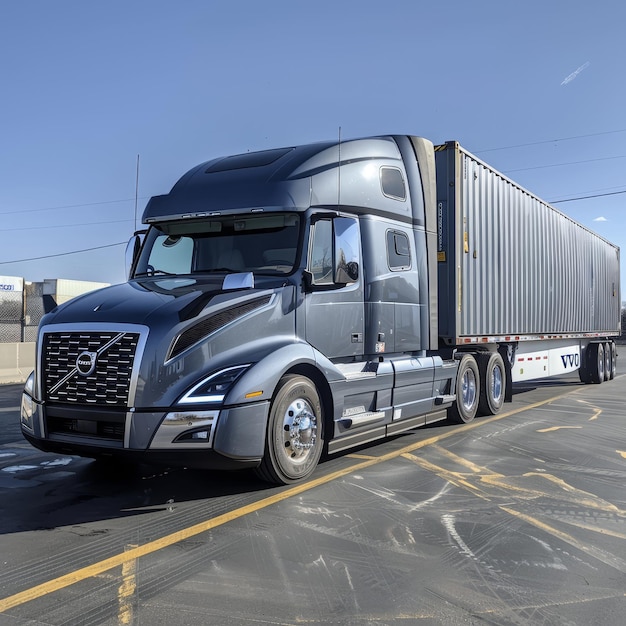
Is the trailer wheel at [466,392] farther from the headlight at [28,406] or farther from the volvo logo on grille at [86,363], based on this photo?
the headlight at [28,406]

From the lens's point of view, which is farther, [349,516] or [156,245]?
[156,245]

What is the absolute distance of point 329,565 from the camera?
384cm

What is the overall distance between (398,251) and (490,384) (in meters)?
3.92

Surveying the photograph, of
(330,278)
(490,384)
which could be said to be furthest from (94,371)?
(490,384)

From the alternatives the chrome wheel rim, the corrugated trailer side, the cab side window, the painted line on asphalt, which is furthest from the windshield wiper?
the corrugated trailer side

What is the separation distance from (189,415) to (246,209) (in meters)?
2.33

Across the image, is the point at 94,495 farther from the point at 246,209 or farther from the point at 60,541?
the point at 246,209

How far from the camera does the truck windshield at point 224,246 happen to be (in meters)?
6.15

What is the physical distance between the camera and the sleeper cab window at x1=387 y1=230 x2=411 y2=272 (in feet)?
24.4

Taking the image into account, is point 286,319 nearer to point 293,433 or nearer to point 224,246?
point 293,433

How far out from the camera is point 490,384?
10.5 m

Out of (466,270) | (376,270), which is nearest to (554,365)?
(466,270)

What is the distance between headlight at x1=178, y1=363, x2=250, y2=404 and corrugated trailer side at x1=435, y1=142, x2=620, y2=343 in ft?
15.6

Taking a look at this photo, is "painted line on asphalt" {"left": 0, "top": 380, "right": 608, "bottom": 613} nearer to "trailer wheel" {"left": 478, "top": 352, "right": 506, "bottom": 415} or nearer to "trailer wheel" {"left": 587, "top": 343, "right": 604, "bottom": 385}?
"trailer wheel" {"left": 478, "top": 352, "right": 506, "bottom": 415}
